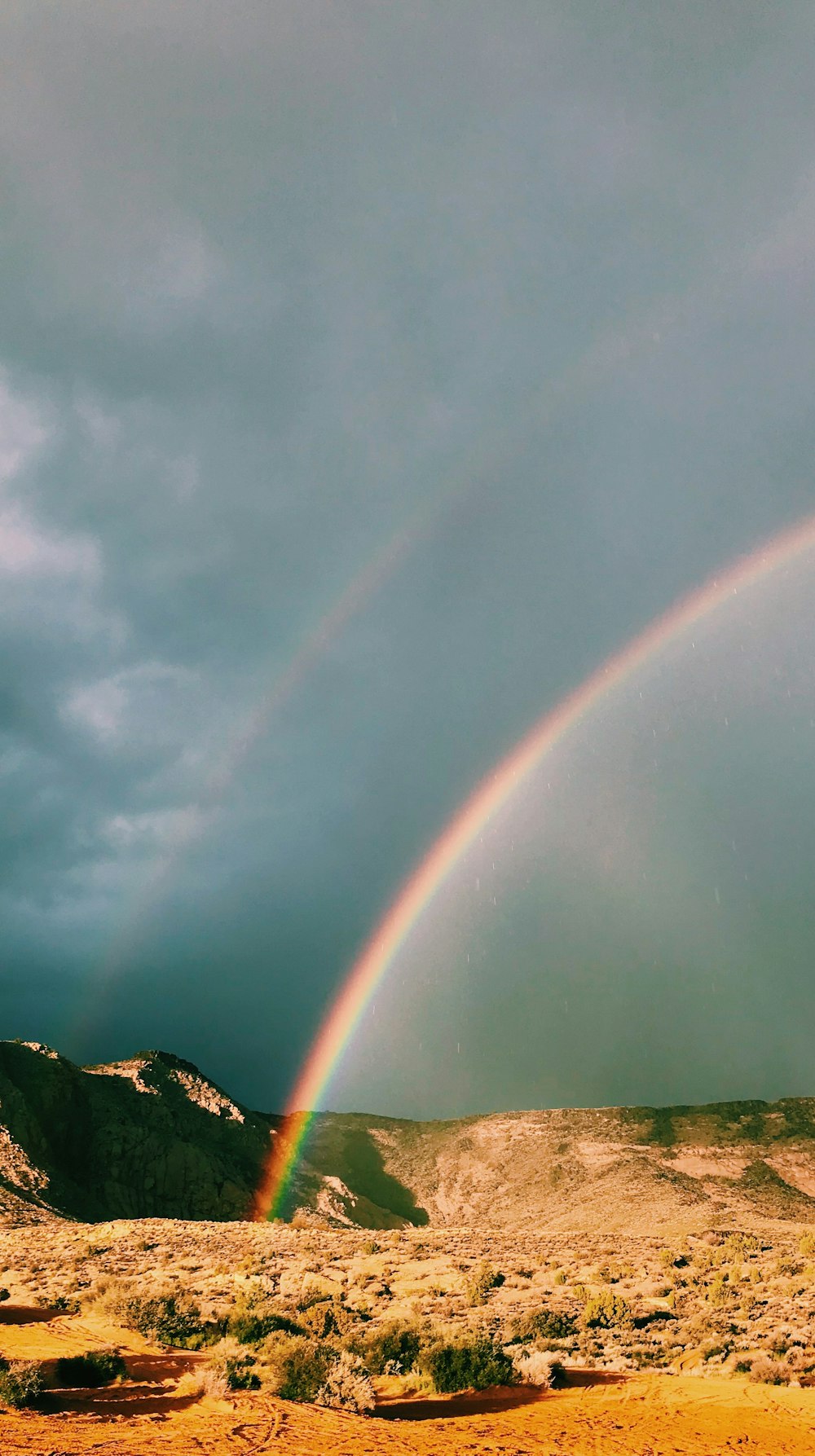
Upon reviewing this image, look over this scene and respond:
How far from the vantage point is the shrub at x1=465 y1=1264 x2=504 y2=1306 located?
2331 centimetres

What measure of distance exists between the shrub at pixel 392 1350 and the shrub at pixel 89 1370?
15.9ft

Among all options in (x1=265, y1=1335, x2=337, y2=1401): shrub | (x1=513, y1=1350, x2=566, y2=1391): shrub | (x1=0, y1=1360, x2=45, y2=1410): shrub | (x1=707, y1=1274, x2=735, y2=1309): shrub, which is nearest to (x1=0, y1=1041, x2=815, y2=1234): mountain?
(x1=707, y1=1274, x2=735, y2=1309): shrub

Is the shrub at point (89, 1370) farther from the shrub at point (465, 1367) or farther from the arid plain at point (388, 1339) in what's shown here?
the shrub at point (465, 1367)

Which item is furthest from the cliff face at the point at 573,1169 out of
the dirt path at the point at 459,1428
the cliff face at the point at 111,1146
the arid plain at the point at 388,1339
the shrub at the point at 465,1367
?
the dirt path at the point at 459,1428

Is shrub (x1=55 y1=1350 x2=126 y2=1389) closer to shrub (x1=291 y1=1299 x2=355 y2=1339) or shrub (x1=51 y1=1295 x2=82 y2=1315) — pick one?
shrub (x1=291 y1=1299 x2=355 y2=1339)

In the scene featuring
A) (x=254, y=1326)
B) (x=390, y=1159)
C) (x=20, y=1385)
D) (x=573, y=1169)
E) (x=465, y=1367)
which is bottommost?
(x=390, y=1159)

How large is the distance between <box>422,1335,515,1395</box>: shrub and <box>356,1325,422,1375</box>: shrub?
0.63 metres

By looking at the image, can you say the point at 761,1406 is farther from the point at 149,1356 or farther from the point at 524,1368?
the point at 149,1356

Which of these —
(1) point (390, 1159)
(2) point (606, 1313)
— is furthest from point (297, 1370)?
(1) point (390, 1159)

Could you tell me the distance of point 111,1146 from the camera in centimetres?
7594

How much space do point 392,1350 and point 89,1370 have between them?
5982mm

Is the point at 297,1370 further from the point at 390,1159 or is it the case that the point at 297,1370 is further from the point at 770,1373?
the point at 390,1159

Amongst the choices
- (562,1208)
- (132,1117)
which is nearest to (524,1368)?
(132,1117)

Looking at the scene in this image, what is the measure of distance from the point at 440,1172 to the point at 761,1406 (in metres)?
116
